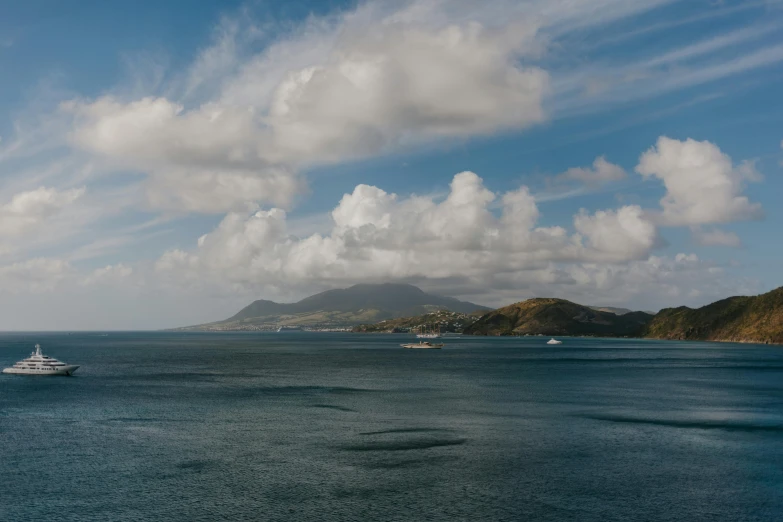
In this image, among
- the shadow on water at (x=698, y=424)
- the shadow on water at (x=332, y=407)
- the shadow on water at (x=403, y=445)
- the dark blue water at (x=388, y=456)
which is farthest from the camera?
the shadow on water at (x=332, y=407)

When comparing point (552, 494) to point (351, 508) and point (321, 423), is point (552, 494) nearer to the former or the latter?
point (351, 508)

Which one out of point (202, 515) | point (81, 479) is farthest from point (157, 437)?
point (202, 515)

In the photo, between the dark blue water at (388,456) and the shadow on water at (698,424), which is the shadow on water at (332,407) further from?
the shadow on water at (698,424)

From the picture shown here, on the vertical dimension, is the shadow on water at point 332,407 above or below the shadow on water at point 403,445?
below

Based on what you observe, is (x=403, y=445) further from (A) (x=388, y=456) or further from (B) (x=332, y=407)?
(B) (x=332, y=407)

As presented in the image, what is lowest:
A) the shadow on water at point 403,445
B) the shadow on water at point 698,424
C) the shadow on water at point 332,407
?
the shadow on water at point 698,424

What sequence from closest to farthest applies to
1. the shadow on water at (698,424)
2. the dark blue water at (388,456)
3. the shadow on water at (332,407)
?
the dark blue water at (388,456) → the shadow on water at (698,424) → the shadow on water at (332,407)

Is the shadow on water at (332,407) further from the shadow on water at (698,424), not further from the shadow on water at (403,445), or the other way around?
the shadow on water at (698,424)

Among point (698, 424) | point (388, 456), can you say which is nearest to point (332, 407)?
point (388, 456)

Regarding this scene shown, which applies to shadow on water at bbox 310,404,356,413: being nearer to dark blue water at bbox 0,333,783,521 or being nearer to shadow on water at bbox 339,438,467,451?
dark blue water at bbox 0,333,783,521

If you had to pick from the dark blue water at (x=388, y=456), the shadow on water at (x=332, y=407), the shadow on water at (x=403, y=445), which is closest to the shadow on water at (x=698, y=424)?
the dark blue water at (x=388, y=456)

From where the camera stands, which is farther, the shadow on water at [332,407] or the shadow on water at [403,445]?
the shadow on water at [332,407]
